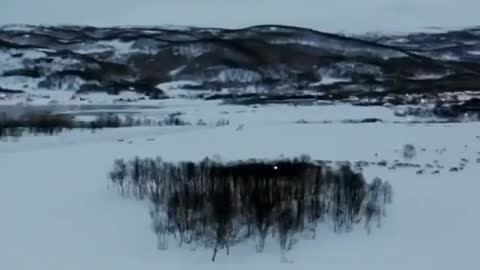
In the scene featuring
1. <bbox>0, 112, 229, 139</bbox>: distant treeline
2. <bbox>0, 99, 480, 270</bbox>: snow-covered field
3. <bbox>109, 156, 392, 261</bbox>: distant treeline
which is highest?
<bbox>109, 156, 392, 261</bbox>: distant treeline

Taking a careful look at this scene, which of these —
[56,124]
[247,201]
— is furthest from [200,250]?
[56,124]

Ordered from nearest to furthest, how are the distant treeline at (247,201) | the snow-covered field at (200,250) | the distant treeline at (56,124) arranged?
1. the snow-covered field at (200,250)
2. the distant treeline at (247,201)
3. the distant treeline at (56,124)

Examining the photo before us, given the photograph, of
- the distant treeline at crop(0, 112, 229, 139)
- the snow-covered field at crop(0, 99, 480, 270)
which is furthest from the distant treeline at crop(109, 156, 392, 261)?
the distant treeline at crop(0, 112, 229, 139)

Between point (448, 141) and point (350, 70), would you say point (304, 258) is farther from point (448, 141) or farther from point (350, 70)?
point (350, 70)

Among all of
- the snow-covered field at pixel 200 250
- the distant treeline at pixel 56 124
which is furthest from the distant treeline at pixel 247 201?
the distant treeline at pixel 56 124

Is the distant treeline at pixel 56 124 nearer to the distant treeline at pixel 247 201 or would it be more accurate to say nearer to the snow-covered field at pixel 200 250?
the snow-covered field at pixel 200 250

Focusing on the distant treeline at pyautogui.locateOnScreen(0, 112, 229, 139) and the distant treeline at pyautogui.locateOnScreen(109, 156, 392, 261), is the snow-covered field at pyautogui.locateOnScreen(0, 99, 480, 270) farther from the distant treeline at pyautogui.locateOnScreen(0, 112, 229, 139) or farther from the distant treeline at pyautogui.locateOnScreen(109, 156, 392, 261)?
the distant treeline at pyautogui.locateOnScreen(0, 112, 229, 139)
